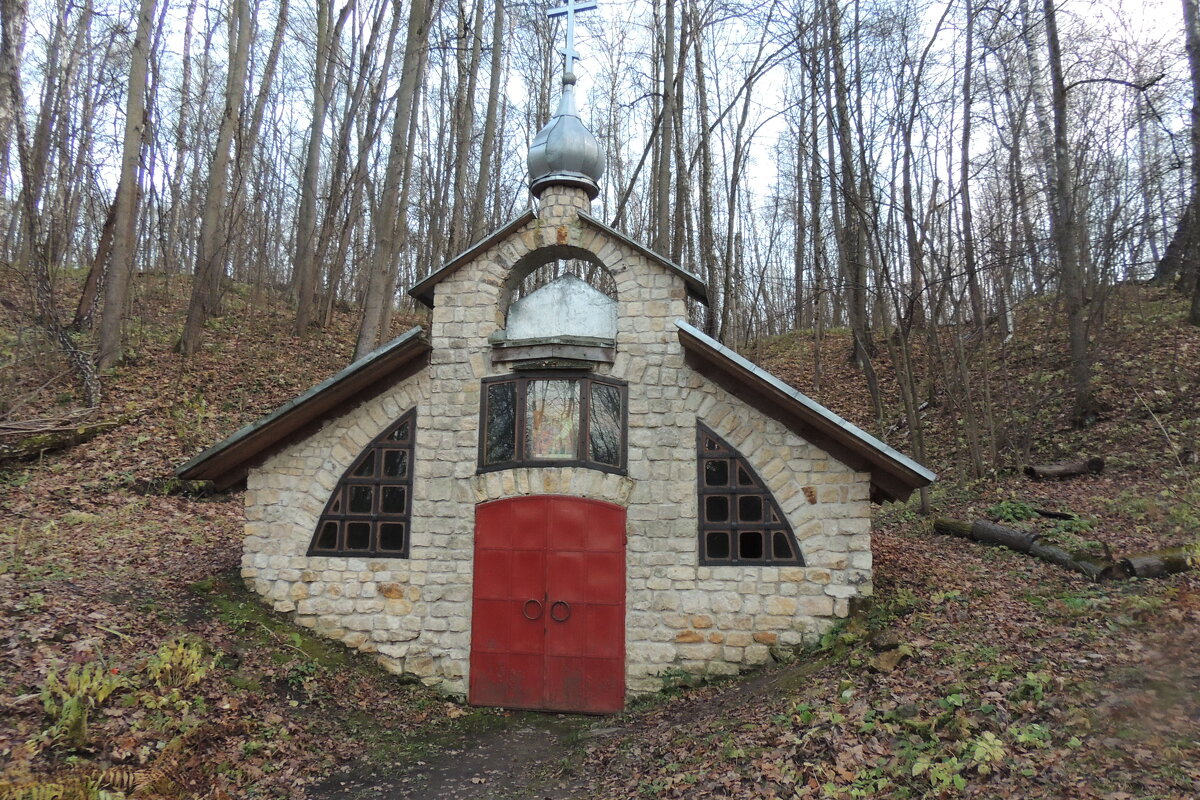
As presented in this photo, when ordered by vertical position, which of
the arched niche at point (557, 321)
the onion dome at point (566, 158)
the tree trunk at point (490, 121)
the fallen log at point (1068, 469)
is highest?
the tree trunk at point (490, 121)

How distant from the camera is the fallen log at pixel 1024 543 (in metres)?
7.71

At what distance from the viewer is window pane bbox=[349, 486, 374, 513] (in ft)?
27.5

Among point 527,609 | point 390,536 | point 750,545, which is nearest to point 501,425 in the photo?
point 390,536

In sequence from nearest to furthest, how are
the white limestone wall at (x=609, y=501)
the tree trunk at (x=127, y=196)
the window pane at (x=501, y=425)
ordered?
1. the white limestone wall at (x=609, y=501)
2. the window pane at (x=501, y=425)
3. the tree trunk at (x=127, y=196)

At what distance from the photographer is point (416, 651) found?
810 cm

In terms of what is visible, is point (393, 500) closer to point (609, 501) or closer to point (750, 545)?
point (609, 501)

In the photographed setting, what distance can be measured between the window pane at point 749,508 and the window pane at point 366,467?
14.1 ft

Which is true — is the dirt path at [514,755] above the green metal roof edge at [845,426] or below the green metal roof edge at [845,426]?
below

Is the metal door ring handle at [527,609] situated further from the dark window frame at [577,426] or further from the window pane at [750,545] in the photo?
the window pane at [750,545]

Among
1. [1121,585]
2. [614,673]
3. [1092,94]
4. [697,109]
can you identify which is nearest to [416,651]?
[614,673]

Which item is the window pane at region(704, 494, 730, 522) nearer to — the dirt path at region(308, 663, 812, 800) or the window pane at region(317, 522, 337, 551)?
the dirt path at region(308, 663, 812, 800)

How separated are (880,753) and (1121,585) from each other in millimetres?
4076

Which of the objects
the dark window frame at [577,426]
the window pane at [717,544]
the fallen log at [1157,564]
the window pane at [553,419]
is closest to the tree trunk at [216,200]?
the dark window frame at [577,426]

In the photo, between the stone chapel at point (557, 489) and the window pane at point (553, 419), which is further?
the window pane at point (553, 419)
